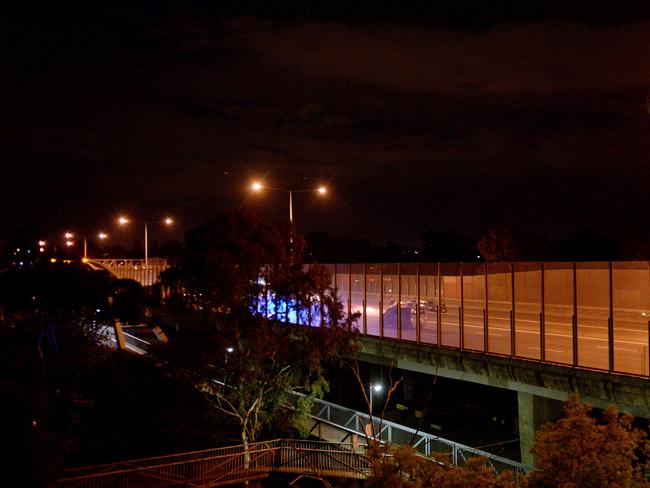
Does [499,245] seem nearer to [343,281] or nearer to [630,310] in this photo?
[343,281]

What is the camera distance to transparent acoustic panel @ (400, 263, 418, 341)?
2543 cm

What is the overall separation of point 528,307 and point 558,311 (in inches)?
43.7

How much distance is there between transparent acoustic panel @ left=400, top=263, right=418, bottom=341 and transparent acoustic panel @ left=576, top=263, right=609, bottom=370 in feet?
23.1

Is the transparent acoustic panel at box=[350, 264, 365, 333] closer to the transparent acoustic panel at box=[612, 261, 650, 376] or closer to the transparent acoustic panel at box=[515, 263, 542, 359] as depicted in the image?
the transparent acoustic panel at box=[515, 263, 542, 359]

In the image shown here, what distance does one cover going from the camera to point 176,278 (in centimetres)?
2084

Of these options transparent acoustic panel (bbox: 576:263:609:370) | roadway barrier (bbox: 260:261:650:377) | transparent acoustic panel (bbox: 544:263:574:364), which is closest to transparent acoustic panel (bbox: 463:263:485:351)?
roadway barrier (bbox: 260:261:650:377)

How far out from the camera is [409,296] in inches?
1019

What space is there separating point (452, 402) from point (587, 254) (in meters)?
37.5

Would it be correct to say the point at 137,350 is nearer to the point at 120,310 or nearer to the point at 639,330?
the point at 120,310

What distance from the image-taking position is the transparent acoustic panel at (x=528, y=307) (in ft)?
68.4

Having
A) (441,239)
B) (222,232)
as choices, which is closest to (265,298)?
(222,232)

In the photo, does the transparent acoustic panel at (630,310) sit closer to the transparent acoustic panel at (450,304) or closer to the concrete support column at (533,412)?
the concrete support column at (533,412)

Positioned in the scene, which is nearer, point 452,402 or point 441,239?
point 452,402

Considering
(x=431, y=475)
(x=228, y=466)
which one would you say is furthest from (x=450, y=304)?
(x=431, y=475)
